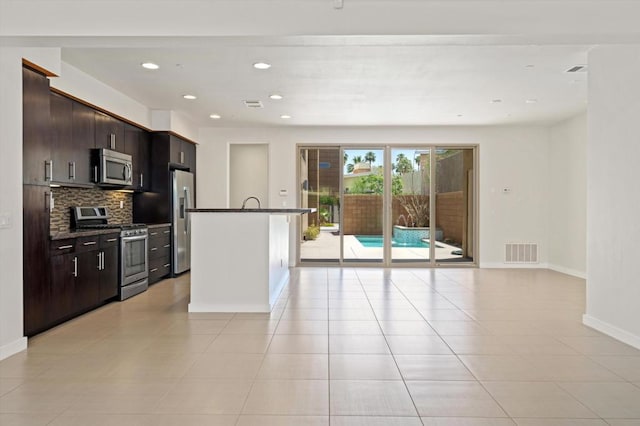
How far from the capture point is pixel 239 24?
297 centimetres

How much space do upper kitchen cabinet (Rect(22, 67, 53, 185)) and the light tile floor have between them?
56.5 inches

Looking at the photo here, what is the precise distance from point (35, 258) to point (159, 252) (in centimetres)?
294

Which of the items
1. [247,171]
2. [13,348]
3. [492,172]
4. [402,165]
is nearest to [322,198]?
[402,165]

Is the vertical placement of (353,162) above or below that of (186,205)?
above

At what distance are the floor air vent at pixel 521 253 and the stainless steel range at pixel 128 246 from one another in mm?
6460

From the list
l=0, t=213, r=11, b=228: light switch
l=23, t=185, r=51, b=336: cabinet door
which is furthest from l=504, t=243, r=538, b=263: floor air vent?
l=0, t=213, r=11, b=228: light switch

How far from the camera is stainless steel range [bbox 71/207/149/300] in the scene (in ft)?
17.9

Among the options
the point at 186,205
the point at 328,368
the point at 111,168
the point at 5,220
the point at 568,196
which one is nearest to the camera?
the point at 328,368

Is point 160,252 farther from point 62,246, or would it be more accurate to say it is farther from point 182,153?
point 62,246

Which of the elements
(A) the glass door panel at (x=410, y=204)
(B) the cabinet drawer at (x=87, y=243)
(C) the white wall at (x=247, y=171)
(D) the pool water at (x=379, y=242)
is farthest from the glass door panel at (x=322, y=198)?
(B) the cabinet drawer at (x=87, y=243)

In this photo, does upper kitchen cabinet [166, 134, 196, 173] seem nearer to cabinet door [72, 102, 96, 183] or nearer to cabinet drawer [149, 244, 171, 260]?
cabinet drawer [149, 244, 171, 260]

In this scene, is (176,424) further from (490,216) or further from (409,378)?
(490,216)

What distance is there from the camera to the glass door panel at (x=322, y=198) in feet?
28.7

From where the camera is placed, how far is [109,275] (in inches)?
203
